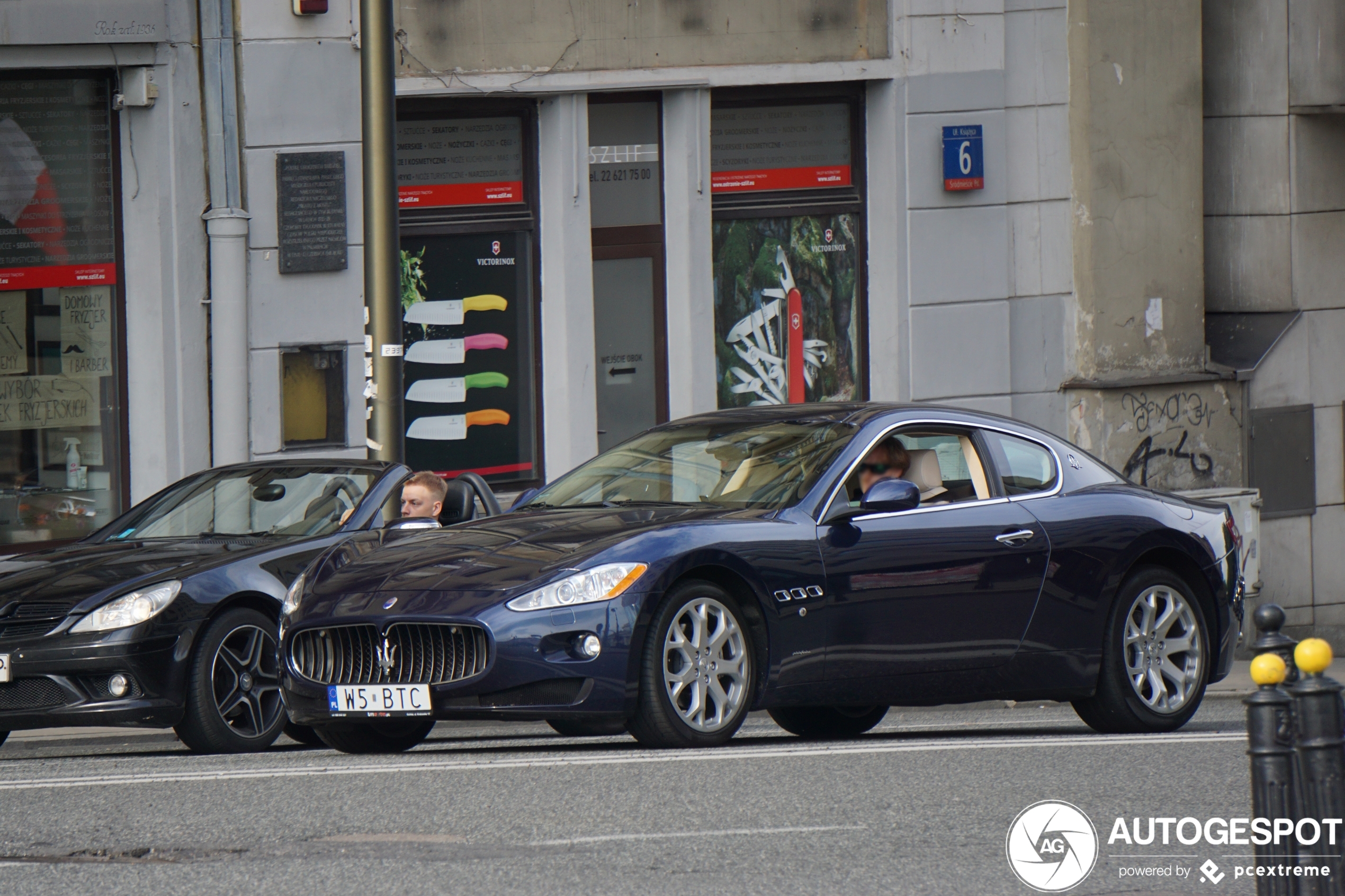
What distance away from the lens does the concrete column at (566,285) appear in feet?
53.2

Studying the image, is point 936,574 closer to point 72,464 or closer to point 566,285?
point 566,285

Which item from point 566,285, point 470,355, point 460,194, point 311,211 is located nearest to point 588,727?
point 311,211

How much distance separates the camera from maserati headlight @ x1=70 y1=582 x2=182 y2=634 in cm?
901

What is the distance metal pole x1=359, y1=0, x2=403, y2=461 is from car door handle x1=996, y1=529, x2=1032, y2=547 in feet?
14.1

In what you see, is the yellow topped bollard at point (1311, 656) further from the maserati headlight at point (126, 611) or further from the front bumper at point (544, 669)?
the maserati headlight at point (126, 611)

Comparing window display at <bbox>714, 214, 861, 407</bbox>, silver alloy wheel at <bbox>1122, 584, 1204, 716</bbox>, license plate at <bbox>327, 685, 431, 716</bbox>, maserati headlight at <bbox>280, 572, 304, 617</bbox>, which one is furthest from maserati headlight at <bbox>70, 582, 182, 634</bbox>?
window display at <bbox>714, 214, 861, 407</bbox>

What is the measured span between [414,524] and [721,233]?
8734mm

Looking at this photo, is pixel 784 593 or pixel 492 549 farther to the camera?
pixel 784 593

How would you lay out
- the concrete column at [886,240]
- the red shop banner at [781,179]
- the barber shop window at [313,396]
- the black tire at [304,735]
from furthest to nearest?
the concrete column at [886,240], the red shop banner at [781,179], the barber shop window at [313,396], the black tire at [304,735]

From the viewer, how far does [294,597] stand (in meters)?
8.21

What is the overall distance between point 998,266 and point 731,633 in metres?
10.3

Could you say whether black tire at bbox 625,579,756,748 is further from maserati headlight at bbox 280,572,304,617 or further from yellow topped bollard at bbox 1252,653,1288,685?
yellow topped bollard at bbox 1252,653,1288,685

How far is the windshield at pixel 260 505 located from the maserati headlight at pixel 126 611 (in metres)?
1.13

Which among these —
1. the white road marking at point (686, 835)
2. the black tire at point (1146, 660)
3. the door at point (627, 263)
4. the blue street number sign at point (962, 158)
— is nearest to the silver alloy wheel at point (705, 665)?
the white road marking at point (686, 835)
